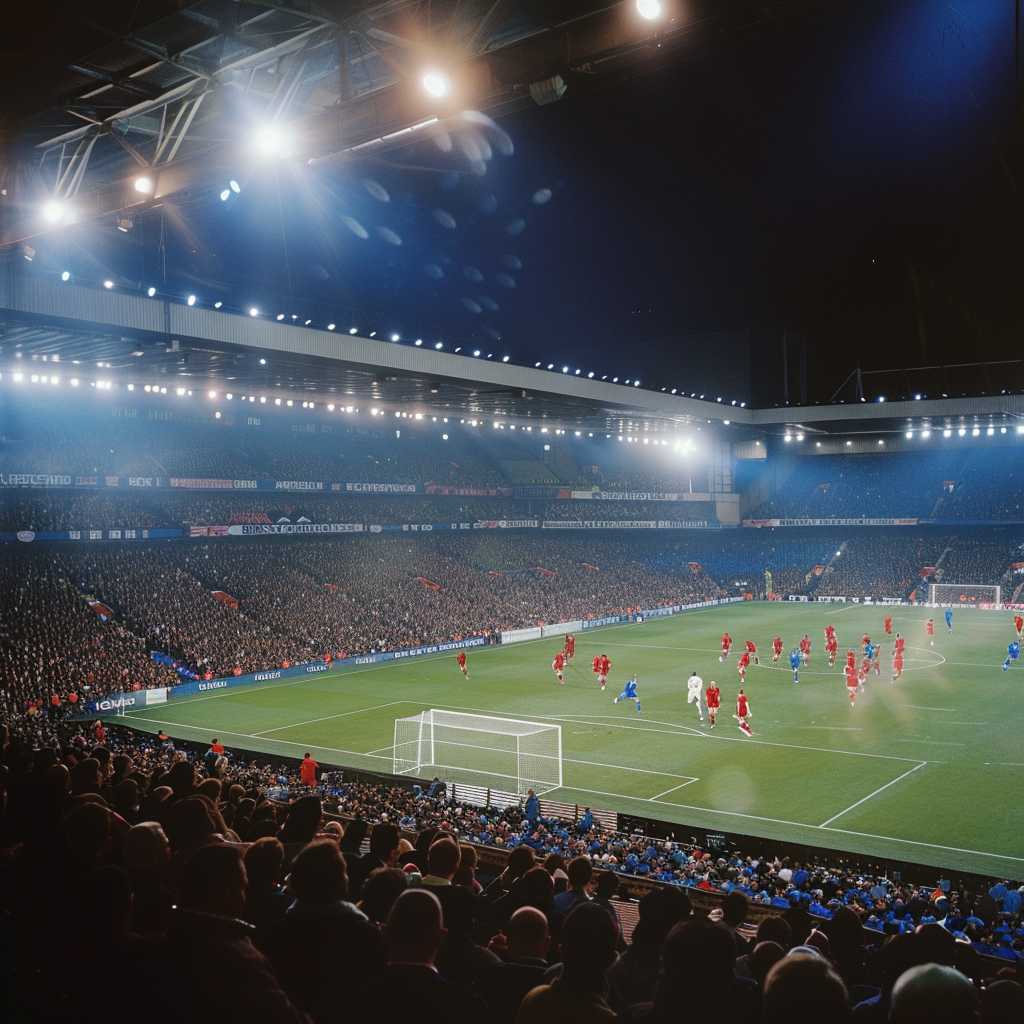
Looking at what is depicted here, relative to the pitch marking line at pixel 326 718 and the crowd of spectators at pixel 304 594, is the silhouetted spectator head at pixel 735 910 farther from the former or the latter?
the crowd of spectators at pixel 304 594

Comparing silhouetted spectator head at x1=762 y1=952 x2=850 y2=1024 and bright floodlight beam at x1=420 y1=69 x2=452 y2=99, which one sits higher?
bright floodlight beam at x1=420 y1=69 x2=452 y2=99

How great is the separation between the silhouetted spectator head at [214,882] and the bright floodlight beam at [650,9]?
7907 millimetres

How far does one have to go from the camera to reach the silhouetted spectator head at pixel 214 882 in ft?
11.8

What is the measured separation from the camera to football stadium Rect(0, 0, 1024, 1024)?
4266 millimetres

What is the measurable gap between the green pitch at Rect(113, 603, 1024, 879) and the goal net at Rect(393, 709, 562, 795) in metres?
0.50

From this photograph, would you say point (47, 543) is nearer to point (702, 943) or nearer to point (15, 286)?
point (15, 286)

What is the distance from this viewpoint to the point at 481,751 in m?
26.5

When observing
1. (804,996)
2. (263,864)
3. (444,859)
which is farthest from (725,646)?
(804,996)

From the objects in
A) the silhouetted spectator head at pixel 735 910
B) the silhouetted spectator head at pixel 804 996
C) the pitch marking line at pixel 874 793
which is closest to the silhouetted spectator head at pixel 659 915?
the silhouetted spectator head at pixel 804 996

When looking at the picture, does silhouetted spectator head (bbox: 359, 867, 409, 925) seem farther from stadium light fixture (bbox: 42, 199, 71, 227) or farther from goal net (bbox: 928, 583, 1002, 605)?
goal net (bbox: 928, 583, 1002, 605)

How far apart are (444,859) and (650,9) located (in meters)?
7.44

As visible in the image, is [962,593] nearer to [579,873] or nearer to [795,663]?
[795,663]

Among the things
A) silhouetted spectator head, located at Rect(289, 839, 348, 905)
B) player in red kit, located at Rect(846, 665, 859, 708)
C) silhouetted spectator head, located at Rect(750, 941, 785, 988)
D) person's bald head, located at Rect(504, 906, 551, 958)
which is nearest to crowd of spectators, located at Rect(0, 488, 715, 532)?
player in red kit, located at Rect(846, 665, 859, 708)

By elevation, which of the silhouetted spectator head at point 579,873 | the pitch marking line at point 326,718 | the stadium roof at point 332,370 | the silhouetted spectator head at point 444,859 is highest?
the stadium roof at point 332,370
